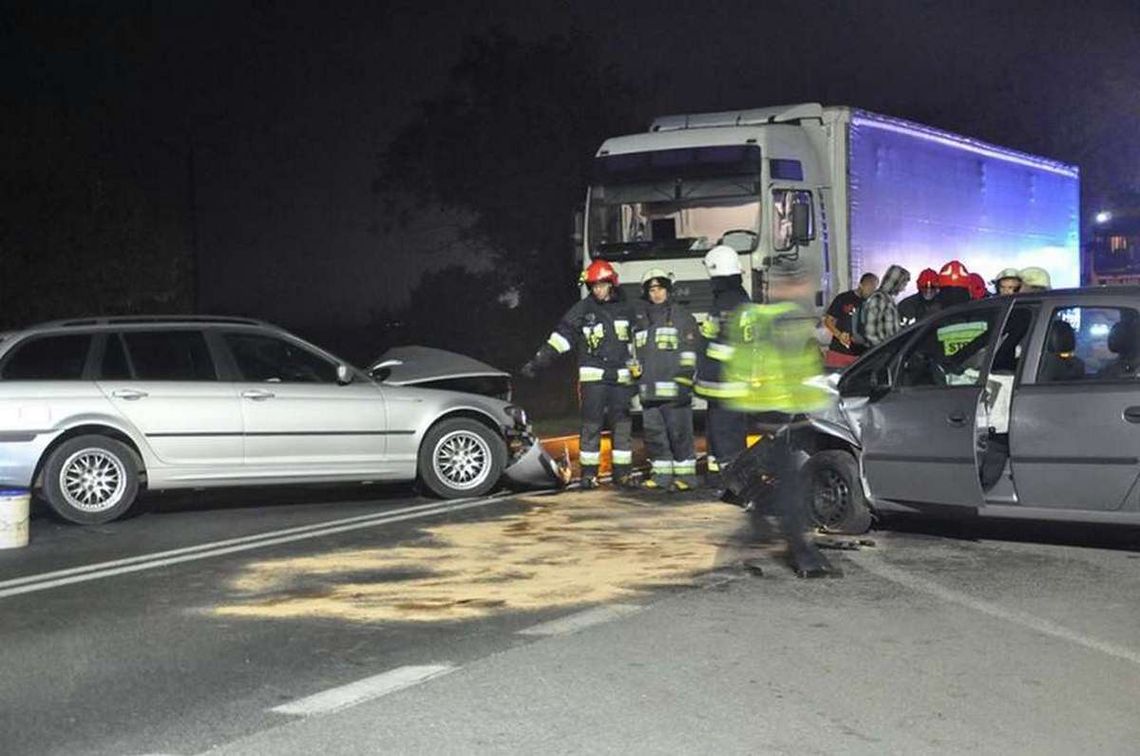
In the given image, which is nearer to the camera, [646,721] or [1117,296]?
[646,721]

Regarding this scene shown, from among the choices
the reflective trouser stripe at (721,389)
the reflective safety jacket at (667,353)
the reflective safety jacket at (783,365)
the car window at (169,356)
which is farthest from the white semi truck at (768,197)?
the car window at (169,356)

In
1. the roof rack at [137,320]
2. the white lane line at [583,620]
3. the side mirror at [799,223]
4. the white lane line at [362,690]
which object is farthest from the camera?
the side mirror at [799,223]

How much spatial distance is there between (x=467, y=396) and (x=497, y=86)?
→ 23861 millimetres

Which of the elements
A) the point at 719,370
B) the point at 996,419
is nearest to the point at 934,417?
the point at 996,419

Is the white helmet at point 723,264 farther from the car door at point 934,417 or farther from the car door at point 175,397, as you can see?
the car door at point 175,397

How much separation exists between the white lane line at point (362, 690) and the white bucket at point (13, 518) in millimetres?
4497

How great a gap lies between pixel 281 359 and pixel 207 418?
0.81 metres

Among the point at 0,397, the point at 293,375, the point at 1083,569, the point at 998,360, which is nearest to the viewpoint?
the point at 1083,569

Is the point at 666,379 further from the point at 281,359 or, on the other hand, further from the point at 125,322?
the point at 125,322

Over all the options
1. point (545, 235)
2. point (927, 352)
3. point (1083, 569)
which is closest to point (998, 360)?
point (927, 352)

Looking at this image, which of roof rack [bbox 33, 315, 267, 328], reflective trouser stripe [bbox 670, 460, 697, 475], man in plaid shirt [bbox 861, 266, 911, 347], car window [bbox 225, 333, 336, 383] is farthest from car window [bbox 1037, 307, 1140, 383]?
roof rack [bbox 33, 315, 267, 328]

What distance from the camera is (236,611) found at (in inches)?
264

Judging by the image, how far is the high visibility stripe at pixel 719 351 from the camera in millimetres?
9625

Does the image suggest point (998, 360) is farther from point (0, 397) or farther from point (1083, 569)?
point (0, 397)
